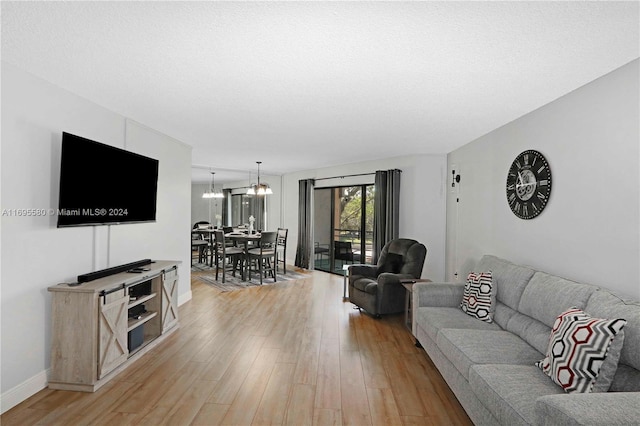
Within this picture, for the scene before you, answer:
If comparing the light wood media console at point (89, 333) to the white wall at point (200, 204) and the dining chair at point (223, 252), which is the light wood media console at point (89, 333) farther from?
the white wall at point (200, 204)

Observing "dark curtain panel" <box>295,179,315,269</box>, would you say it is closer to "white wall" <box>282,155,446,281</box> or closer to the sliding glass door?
the sliding glass door

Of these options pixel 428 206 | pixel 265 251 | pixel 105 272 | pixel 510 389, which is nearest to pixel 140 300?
pixel 105 272

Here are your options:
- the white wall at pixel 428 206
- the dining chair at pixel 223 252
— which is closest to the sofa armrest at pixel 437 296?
the white wall at pixel 428 206

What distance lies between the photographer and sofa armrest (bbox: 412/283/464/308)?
11.5 feet

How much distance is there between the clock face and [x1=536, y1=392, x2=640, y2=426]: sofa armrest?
2.04m

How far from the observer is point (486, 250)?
428 centimetres

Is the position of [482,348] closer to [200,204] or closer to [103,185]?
[103,185]

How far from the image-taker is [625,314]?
1862 mm

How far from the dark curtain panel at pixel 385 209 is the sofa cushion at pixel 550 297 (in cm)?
329

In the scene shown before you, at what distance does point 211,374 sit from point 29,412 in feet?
4.04

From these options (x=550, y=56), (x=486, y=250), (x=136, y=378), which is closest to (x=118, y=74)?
(x=136, y=378)

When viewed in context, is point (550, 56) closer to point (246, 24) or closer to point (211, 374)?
point (246, 24)

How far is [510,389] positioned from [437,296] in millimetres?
1698

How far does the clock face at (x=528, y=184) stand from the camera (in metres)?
3.10
